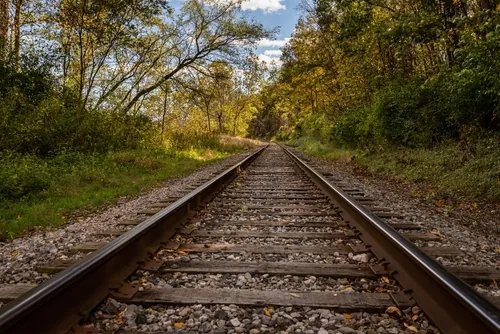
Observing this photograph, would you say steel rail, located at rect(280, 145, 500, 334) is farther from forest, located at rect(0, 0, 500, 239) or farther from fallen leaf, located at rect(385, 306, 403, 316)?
forest, located at rect(0, 0, 500, 239)

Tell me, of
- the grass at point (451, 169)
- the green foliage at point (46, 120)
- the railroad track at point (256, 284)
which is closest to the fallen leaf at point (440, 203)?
the grass at point (451, 169)

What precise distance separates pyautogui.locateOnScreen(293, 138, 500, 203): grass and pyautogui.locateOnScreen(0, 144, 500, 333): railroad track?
320 centimetres

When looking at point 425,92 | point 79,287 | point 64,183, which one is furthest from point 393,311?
point 425,92

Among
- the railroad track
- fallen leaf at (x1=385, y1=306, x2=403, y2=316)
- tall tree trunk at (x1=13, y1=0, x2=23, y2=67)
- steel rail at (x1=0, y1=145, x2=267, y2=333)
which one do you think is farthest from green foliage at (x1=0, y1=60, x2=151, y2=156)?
fallen leaf at (x1=385, y1=306, x2=403, y2=316)

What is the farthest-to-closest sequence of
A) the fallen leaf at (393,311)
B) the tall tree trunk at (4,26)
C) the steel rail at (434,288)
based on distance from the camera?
the tall tree trunk at (4,26)
the fallen leaf at (393,311)
the steel rail at (434,288)

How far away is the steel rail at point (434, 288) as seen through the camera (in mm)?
1706

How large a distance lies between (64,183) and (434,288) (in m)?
7.24

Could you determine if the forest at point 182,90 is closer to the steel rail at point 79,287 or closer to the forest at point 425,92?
the forest at point 425,92

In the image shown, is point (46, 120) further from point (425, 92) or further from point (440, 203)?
point (425, 92)

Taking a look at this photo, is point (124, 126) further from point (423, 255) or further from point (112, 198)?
point (423, 255)

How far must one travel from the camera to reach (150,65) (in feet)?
53.8

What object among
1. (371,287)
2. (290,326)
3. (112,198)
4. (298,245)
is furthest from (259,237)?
(112,198)

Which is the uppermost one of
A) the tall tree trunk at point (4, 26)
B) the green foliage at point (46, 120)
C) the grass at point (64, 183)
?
the tall tree trunk at point (4, 26)

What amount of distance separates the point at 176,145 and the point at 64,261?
14272mm
